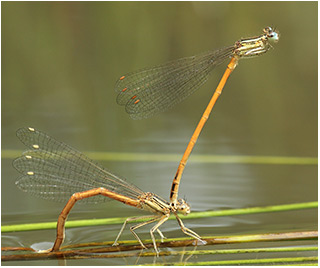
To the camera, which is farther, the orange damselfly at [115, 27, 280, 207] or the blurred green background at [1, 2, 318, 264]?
the blurred green background at [1, 2, 318, 264]

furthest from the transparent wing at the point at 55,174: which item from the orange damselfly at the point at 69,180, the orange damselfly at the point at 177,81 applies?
the orange damselfly at the point at 177,81

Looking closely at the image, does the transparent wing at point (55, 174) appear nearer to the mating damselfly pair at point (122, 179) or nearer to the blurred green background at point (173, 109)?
the mating damselfly pair at point (122, 179)

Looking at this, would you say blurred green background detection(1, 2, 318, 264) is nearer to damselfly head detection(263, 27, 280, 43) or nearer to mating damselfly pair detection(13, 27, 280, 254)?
mating damselfly pair detection(13, 27, 280, 254)

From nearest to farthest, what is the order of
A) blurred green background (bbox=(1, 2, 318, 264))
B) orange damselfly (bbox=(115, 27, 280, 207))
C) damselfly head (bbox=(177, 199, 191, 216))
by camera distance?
damselfly head (bbox=(177, 199, 191, 216)) → orange damselfly (bbox=(115, 27, 280, 207)) → blurred green background (bbox=(1, 2, 318, 264))

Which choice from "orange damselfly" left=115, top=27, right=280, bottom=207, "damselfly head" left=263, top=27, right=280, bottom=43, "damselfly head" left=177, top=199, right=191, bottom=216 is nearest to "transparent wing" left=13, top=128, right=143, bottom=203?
"damselfly head" left=177, top=199, right=191, bottom=216

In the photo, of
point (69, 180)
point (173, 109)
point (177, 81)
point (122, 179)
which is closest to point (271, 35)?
point (177, 81)

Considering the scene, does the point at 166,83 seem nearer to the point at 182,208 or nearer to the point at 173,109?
the point at 182,208

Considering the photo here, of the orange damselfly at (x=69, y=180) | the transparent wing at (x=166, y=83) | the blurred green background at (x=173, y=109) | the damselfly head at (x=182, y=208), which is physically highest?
the blurred green background at (x=173, y=109)
